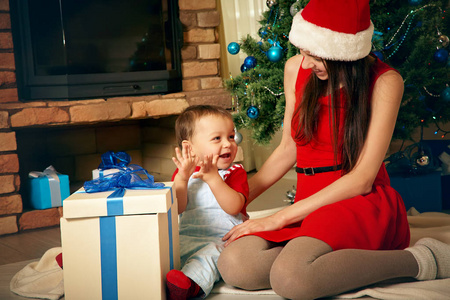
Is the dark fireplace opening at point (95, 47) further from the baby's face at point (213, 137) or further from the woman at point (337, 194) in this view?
the woman at point (337, 194)

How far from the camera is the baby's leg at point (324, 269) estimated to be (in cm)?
131

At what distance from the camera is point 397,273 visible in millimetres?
1401

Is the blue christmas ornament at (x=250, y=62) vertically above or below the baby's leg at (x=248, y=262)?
above

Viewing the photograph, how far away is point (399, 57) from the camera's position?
2639mm

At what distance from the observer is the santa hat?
1.47 metres

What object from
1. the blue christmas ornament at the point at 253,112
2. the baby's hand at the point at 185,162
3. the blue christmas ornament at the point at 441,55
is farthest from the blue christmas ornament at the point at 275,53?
the baby's hand at the point at 185,162

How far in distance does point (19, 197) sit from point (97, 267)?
53.9 inches

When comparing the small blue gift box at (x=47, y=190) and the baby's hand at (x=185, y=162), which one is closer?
the baby's hand at (x=185, y=162)

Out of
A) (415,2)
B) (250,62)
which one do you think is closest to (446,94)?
(415,2)

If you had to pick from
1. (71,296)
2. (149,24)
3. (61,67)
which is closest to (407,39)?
(149,24)

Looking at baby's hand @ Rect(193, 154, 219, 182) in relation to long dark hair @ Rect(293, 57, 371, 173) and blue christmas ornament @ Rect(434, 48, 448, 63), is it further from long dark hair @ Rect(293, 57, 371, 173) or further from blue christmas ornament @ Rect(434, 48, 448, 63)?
blue christmas ornament @ Rect(434, 48, 448, 63)

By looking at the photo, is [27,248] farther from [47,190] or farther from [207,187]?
[207,187]

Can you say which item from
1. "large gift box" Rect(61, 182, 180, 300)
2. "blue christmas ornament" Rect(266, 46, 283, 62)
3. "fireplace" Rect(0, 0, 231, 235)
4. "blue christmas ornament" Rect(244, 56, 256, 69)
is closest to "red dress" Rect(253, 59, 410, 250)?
"large gift box" Rect(61, 182, 180, 300)

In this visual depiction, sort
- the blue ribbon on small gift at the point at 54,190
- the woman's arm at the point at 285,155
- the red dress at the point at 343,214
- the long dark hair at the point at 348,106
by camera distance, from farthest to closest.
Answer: the blue ribbon on small gift at the point at 54,190
the woman's arm at the point at 285,155
the long dark hair at the point at 348,106
the red dress at the point at 343,214
